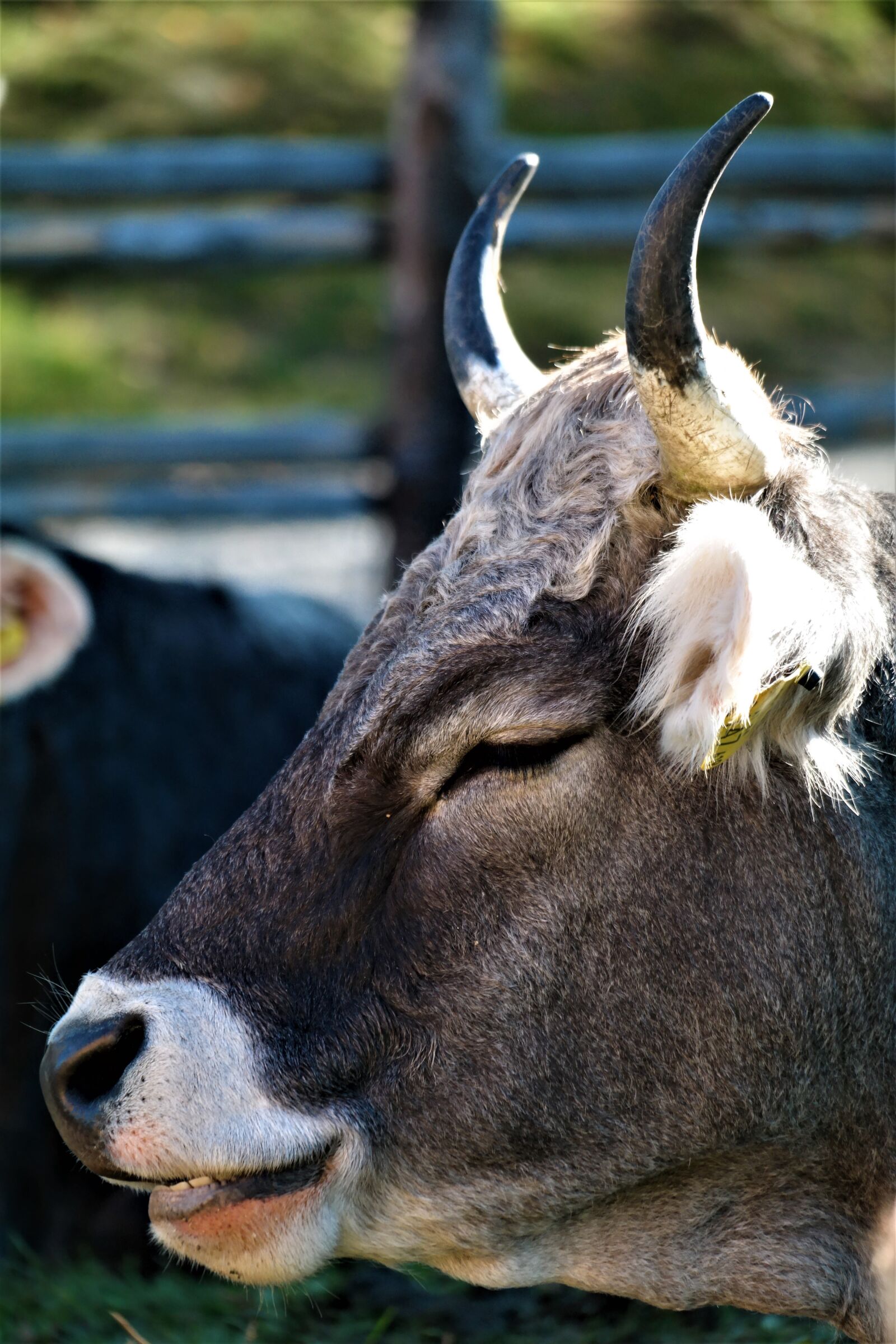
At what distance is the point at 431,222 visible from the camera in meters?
6.45

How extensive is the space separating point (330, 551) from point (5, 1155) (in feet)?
18.9

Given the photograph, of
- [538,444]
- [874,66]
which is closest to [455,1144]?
[538,444]

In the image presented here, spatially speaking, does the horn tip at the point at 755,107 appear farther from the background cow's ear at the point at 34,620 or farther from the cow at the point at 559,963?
the background cow's ear at the point at 34,620

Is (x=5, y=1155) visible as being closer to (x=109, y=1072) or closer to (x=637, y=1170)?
(x=109, y=1072)

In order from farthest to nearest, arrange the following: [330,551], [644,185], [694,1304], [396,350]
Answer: [330,551]
[644,185]
[396,350]
[694,1304]

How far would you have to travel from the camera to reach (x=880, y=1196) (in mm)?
2451

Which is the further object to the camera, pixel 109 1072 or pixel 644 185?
pixel 644 185

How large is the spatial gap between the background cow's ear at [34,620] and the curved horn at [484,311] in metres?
1.65

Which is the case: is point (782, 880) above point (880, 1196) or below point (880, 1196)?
above

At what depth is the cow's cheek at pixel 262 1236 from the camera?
2.30 m

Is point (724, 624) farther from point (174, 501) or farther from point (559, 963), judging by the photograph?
point (174, 501)

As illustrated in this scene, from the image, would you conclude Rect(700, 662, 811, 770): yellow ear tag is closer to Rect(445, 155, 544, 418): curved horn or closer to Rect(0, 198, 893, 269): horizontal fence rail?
Rect(445, 155, 544, 418): curved horn

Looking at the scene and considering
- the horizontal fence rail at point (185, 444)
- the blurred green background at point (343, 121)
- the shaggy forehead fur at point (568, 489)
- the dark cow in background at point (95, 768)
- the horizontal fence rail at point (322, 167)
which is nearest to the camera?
the shaggy forehead fur at point (568, 489)

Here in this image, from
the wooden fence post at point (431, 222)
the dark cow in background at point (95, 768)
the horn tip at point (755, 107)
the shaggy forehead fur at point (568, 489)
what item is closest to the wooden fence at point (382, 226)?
the wooden fence post at point (431, 222)
